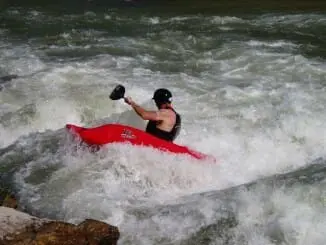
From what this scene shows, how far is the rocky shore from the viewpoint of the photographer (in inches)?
169

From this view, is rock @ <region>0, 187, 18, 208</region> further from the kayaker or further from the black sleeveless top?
the black sleeveless top

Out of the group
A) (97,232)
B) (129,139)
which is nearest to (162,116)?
(129,139)

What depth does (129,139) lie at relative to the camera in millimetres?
6504

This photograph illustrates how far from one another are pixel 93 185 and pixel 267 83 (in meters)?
4.73

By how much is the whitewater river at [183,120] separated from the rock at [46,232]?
0.58 m

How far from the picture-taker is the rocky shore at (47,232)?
14.1 ft

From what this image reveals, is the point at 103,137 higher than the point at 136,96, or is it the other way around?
the point at 103,137

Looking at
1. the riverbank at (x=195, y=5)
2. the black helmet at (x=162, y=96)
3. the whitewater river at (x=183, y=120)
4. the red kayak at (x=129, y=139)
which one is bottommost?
the riverbank at (x=195, y=5)

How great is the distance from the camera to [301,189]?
19.3 ft

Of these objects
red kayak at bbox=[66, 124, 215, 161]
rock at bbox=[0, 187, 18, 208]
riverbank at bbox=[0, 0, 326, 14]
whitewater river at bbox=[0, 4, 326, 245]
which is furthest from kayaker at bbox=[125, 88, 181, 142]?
riverbank at bbox=[0, 0, 326, 14]

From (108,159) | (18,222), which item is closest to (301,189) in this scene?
(108,159)

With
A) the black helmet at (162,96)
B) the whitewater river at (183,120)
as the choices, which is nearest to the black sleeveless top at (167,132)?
the black helmet at (162,96)

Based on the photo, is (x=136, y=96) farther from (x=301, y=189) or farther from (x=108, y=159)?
(x=301, y=189)

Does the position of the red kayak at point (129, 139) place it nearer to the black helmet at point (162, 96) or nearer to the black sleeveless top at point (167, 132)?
the black sleeveless top at point (167, 132)
